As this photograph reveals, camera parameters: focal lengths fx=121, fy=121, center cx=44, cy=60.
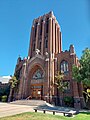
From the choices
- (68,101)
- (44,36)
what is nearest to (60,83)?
(68,101)

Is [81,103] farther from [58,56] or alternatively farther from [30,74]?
[30,74]

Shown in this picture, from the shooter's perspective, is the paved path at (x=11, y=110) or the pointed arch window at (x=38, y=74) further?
the pointed arch window at (x=38, y=74)

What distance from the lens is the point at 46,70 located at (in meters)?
26.4

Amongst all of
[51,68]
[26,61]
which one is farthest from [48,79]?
[26,61]

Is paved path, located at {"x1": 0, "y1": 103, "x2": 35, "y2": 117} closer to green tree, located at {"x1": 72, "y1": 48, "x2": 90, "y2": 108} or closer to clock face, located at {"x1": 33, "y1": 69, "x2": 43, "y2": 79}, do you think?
green tree, located at {"x1": 72, "y1": 48, "x2": 90, "y2": 108}

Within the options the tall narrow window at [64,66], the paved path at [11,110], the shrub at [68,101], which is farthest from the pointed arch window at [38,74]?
the paved path at [11,110]

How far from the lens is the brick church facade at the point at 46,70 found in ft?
78.8

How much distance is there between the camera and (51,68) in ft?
Result: 87.4

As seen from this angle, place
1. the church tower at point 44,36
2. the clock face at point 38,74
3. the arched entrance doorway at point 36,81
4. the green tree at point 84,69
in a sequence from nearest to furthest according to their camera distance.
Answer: the green tree at point 84,69 < the arched entrance doorway at point 36,81 < the clock face at point 38,74 < the church tower at point 44,36

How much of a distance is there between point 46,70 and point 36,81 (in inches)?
164

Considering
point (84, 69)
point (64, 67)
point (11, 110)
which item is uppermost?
point (64, 67)

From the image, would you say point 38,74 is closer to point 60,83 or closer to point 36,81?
point 36,81

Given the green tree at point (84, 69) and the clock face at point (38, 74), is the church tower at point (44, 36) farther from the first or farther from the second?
the green tree at point (84, 69)

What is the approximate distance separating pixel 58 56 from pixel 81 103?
37.4ft
